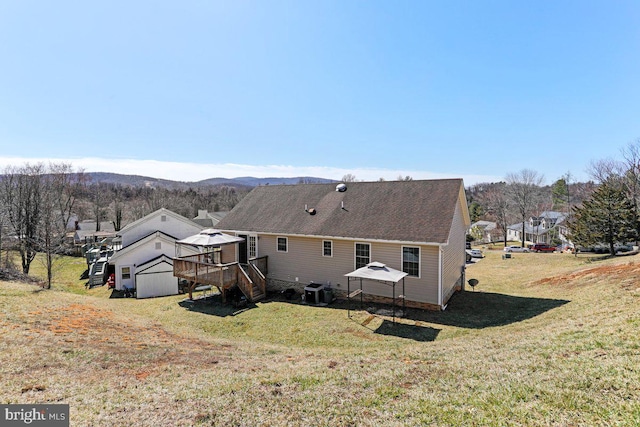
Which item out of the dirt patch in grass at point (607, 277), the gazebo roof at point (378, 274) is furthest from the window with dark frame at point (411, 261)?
the dirt patch in grass at point (607, 277)

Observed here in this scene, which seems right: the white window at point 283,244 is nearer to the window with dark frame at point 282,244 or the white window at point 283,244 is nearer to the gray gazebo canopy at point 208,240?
the window with dark frame at point 282,244

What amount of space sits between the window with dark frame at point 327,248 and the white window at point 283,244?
90.0 inches

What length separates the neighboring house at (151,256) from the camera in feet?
66.1

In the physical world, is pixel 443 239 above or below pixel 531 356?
above

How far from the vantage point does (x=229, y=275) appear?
16.1 m

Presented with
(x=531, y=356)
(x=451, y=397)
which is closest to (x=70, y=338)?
(x=451, y=397)

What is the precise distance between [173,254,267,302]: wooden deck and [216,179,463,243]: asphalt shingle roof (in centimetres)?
231

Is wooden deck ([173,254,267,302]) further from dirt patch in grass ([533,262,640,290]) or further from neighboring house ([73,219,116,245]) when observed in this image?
neighboring house ([73,219,116,245])

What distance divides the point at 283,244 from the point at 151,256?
38.5 feet

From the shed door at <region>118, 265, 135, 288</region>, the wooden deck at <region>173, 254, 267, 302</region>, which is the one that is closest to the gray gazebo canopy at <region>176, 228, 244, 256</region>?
the wooden deck at <region>173, 254, 267, 302</region>

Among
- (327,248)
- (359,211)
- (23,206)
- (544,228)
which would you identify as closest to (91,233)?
(23,206)

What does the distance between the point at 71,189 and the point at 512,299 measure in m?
61.0

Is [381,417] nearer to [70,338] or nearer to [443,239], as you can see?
[70,338]

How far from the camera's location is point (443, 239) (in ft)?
43.3
